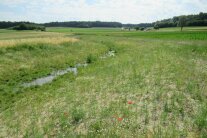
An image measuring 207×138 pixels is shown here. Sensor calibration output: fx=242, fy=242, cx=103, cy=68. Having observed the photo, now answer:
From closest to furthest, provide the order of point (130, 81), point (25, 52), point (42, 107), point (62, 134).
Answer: point (62, 134) → point (42, 107) → point (130, 81) → point (25, 52)

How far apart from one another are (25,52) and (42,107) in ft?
57.5

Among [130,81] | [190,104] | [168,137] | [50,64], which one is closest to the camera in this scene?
[168,137]

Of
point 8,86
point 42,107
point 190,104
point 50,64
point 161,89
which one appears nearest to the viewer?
point 190,104

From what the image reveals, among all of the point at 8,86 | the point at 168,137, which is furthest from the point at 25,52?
the point at 168,137

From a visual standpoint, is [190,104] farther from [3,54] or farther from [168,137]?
[3,54]

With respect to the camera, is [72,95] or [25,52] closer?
[72,95]

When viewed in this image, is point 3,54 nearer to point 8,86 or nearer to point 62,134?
point 8,86

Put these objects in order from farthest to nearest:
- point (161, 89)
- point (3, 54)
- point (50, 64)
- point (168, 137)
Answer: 1. point (3, 54)
2. point (50, 64)
3. point (161, 89)
4. point (168, 137)

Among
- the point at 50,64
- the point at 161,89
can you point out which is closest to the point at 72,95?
the point at 161,89

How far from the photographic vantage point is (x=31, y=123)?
9250 millimetres

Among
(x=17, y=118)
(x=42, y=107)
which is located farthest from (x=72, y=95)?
(x=17, y=118)

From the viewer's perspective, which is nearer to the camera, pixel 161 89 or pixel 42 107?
pixel 42 107

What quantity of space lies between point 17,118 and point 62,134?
10.0ft

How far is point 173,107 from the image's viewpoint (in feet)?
32.1
